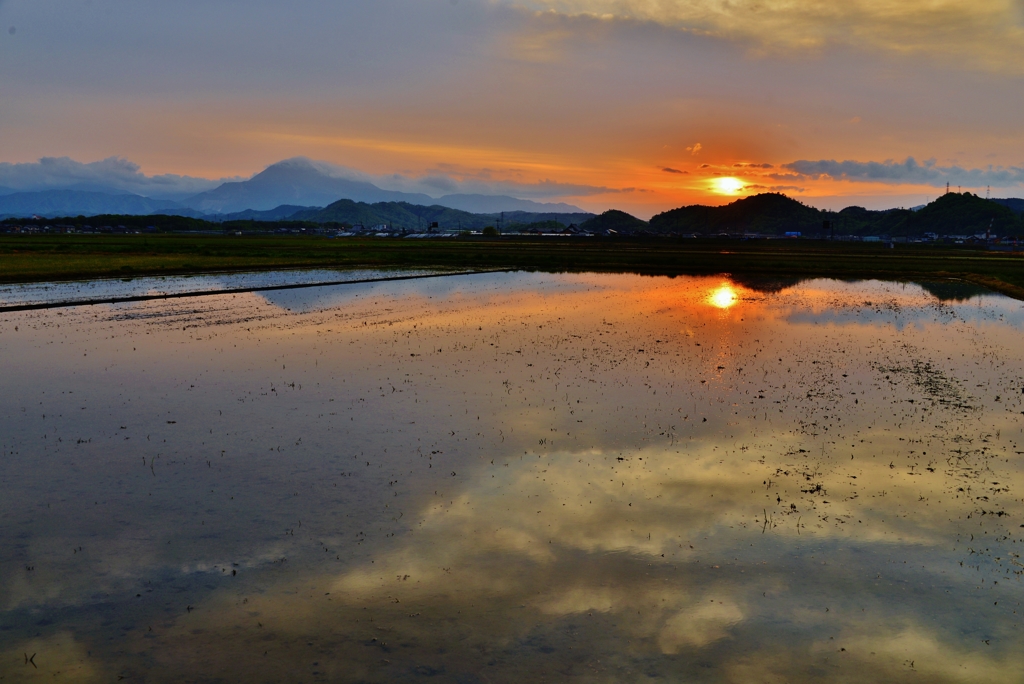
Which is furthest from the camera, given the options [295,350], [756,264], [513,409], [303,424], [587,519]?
[756,264]

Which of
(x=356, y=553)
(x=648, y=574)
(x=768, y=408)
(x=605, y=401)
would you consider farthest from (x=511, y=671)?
(x=768, y=408)

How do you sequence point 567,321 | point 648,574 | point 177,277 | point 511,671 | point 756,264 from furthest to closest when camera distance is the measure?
point 756,264
point 177,277
point 567,321
point 648,574
point 511,671

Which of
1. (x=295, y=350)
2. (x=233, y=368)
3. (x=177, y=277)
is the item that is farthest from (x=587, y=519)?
(x=177, y=277)

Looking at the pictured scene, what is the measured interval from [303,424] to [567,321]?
2248cm

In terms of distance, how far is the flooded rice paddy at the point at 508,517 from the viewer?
9.00 m

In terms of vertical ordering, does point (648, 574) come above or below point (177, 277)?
below

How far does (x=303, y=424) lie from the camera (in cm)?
1866

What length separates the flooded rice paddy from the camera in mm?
9000

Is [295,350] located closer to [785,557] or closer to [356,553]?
[356,553]

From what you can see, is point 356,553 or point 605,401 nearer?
point 356,553

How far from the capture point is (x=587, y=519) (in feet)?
42.2

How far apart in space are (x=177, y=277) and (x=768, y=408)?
189ft

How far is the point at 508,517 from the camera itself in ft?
42.5

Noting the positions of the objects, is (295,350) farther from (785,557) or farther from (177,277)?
(177,277)
